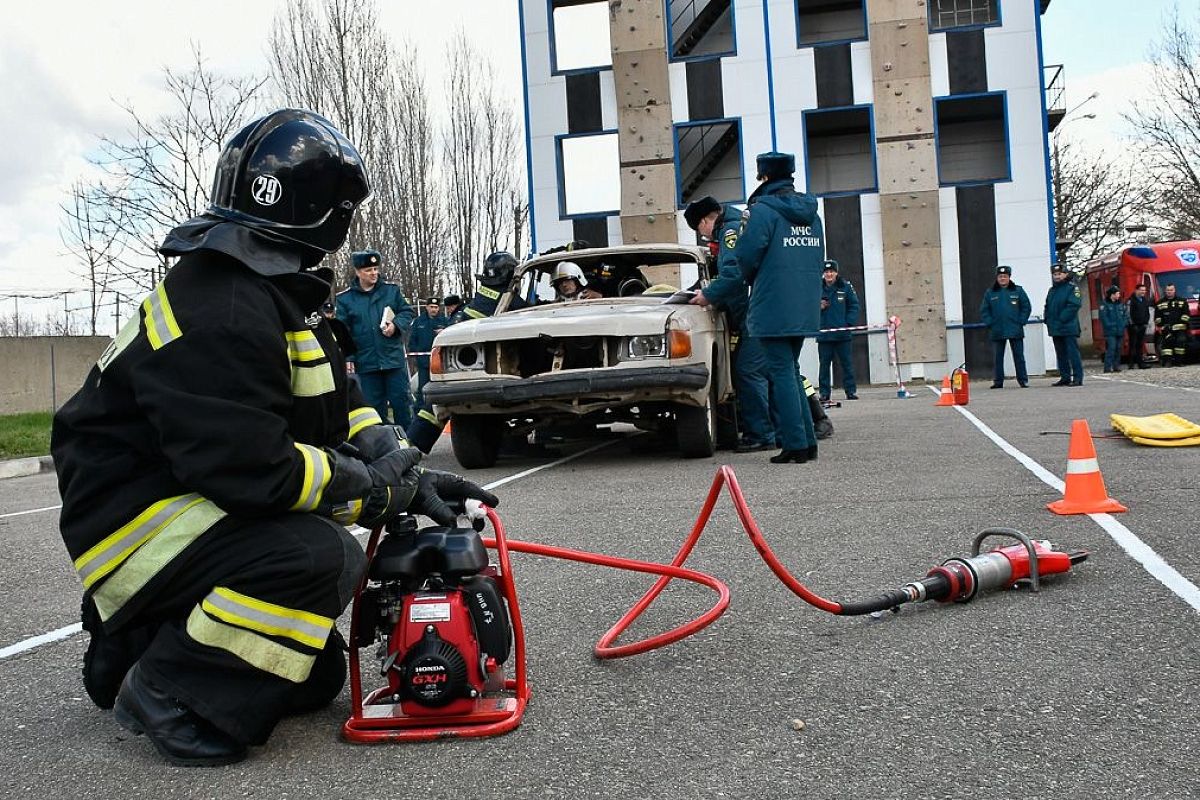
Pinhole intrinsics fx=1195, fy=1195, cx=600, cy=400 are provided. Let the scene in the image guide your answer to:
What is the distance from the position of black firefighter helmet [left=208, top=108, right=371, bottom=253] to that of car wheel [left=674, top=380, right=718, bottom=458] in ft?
18.4

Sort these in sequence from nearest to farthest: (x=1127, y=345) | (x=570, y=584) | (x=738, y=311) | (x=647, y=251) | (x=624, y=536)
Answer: (x=570, y=584) < (x=624, y=536) < (x=738, y=311) < (x=647, y=251) < (x=1127, y=345)

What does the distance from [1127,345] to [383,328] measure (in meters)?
20.4

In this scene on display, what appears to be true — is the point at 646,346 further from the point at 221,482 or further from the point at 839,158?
the point at 839,158

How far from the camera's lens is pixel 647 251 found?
9.94 m

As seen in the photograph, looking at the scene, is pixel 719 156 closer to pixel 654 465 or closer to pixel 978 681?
pixel 654 465

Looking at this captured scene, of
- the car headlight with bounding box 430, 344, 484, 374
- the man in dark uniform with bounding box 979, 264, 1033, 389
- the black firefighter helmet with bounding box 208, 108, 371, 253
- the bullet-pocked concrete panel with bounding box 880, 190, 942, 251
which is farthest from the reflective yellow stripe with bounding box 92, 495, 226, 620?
the bullet-pocked concrete panel with bounding box 880, 190, 942, 251

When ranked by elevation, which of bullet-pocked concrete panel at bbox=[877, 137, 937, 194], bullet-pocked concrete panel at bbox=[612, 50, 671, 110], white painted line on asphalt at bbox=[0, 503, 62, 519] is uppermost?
bullet-pocked concrete panel at bbox=[612, 50, 671, 110]

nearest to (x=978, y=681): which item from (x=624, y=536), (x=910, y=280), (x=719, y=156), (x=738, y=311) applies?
(x=624, y=536)

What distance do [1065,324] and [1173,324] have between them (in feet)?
23.9

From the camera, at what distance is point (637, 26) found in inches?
990

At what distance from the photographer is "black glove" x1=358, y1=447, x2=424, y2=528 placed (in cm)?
286

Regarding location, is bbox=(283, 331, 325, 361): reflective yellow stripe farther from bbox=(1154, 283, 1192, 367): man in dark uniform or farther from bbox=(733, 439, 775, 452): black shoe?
bbox=(1154, 283, 1192, 367): man in dark uniform

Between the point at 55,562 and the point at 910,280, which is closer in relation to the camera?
the point at 55,562

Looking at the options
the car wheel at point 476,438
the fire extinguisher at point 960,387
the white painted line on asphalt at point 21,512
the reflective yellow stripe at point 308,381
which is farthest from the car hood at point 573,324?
the fire extinguisher at point 960,387
